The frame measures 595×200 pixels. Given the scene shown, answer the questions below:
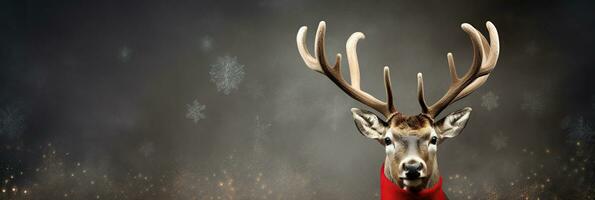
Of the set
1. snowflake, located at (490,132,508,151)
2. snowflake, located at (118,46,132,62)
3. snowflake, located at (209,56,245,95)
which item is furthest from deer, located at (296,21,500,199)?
snowflake, located at (118,46,132,62)

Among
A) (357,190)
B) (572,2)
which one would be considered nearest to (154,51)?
(357,190)

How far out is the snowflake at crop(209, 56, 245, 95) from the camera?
4770mm

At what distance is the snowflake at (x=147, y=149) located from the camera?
4816 millimetres

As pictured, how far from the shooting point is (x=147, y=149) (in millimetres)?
4820

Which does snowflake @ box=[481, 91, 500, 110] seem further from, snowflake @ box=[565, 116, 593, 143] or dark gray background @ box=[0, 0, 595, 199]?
snowflake @ box=[565, 116, 593, 143]

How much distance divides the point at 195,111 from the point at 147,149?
46cm

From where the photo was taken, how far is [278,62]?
4.75 m

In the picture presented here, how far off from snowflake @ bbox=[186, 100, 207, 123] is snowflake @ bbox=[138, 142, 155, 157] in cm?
35

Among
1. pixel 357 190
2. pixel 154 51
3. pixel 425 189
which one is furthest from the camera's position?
pixel 154 51

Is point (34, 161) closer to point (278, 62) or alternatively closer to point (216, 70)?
point (216, 70)

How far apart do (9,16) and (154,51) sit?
4.35ft

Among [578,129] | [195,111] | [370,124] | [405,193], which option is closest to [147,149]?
[195,111]

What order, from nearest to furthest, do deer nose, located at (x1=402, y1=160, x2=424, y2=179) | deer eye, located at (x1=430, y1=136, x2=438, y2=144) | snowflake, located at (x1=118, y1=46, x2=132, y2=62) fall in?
deer nose, located at (x1=402, y1=160, x2=424, y2=179) → deer eye, located at (x1=430, y1=136, x2=438, y2=144) → snowflake, located at (x1=118, y1=46, x2=132, y2=62)

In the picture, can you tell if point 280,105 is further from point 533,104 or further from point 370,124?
point 533,104
